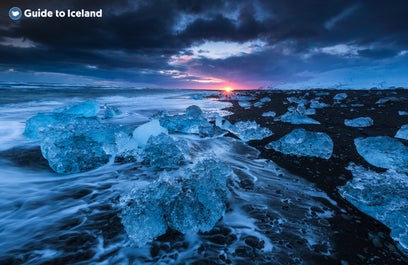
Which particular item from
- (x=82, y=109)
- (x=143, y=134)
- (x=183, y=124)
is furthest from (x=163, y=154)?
(x=82, y=109)

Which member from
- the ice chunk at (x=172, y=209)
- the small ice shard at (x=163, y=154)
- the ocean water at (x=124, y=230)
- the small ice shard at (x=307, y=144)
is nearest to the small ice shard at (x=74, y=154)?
the ocean water at (x=124, y=230)

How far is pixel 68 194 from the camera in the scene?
337 centimetres

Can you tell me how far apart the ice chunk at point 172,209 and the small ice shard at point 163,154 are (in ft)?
4.79

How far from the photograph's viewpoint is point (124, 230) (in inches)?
97.7

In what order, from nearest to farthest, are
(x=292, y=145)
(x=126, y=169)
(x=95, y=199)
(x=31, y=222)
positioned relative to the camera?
(x=31, y=222) < (x=95, y=199) < (x=126, y=169) < (x=292, y=145)

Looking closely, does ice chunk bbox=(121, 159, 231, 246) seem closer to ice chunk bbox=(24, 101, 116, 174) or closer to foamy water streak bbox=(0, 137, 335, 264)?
foamy water streak bbox=(0, 137, 335, 264)

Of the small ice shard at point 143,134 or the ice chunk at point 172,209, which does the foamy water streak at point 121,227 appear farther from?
the small ice shard at point 143,134

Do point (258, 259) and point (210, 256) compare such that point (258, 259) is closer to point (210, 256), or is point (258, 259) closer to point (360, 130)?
point (210, 256)

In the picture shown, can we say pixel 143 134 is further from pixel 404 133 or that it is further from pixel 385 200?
pixel 404 133

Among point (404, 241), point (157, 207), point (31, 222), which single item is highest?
point (157, 207)

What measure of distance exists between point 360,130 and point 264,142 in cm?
373

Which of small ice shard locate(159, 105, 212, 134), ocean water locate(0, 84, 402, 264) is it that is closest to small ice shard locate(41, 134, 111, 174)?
ocean water locate(0, 84, 402, 264)

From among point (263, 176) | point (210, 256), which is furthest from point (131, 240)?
point (263, 176)

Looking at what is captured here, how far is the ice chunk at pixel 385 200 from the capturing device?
230cm
